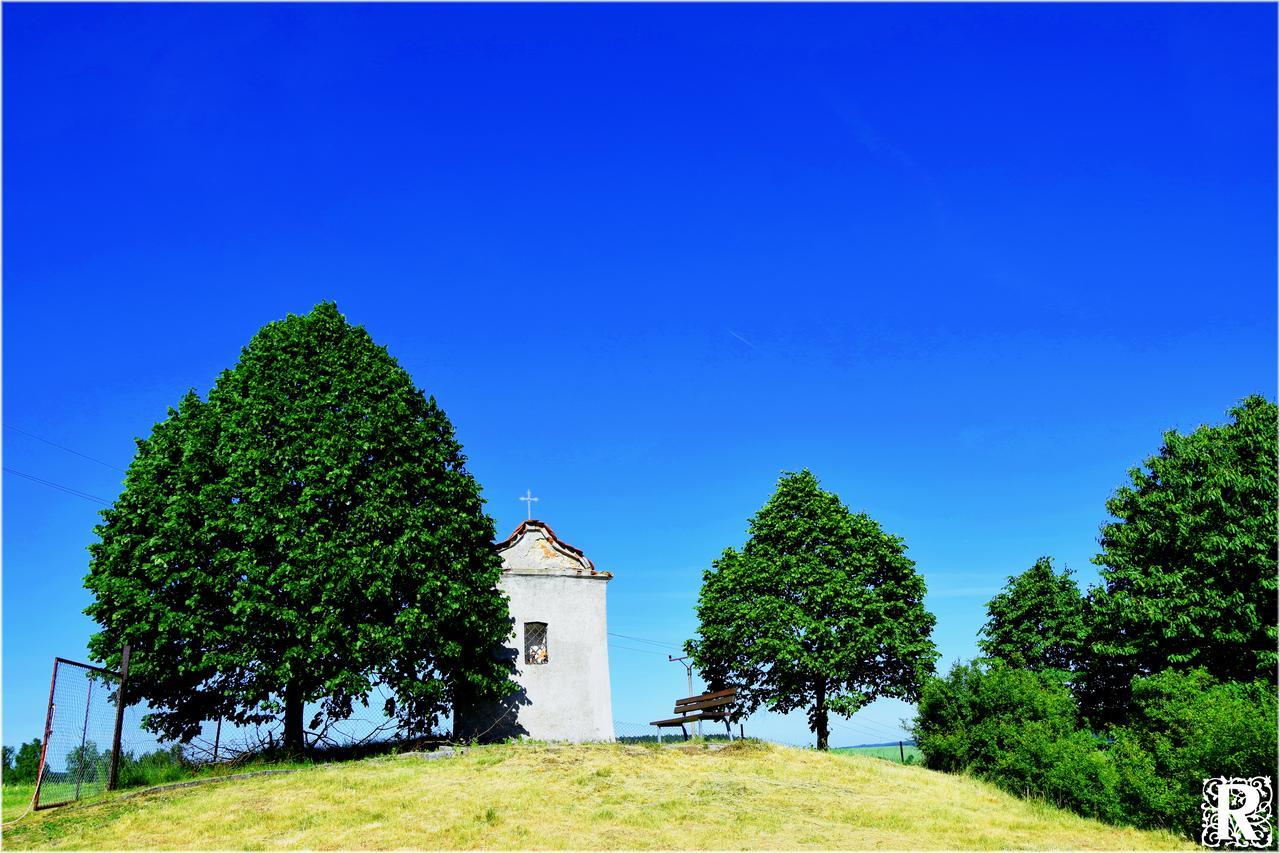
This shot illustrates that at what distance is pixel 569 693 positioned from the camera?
30.6 m

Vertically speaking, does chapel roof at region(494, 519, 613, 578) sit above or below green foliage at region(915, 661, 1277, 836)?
above

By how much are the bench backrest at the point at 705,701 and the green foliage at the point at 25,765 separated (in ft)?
61.5

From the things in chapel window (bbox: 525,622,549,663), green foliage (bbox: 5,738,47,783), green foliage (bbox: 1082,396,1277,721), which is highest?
green foliage (bbox: 1082,396,1277,721)

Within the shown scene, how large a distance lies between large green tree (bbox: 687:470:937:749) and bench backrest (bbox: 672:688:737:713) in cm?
553

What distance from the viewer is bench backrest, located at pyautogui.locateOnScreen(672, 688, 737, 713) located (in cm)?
2945

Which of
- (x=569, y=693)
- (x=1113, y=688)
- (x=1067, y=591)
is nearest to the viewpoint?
(x=569, y=693)

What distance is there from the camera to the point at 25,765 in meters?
26.0

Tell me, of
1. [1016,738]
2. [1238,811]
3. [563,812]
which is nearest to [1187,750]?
[1238,811]

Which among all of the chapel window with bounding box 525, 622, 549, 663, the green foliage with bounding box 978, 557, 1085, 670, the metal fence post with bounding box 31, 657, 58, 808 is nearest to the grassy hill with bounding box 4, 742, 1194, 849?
the metal fence post with bounding box 31, 657, 58, 808

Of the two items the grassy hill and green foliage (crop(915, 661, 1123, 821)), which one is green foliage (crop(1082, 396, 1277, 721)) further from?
the grassy hill

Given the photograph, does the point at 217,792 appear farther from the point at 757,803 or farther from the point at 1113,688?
the point at 1113,688

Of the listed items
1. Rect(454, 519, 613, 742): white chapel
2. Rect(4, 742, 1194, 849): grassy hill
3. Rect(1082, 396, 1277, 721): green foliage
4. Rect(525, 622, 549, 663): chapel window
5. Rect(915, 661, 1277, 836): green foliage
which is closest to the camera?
Rect(4, 742, 1194, 849): grassy hill

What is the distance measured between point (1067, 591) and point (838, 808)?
2627cm

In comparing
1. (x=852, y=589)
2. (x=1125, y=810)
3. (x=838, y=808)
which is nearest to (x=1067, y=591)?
(x=852, y=589)
